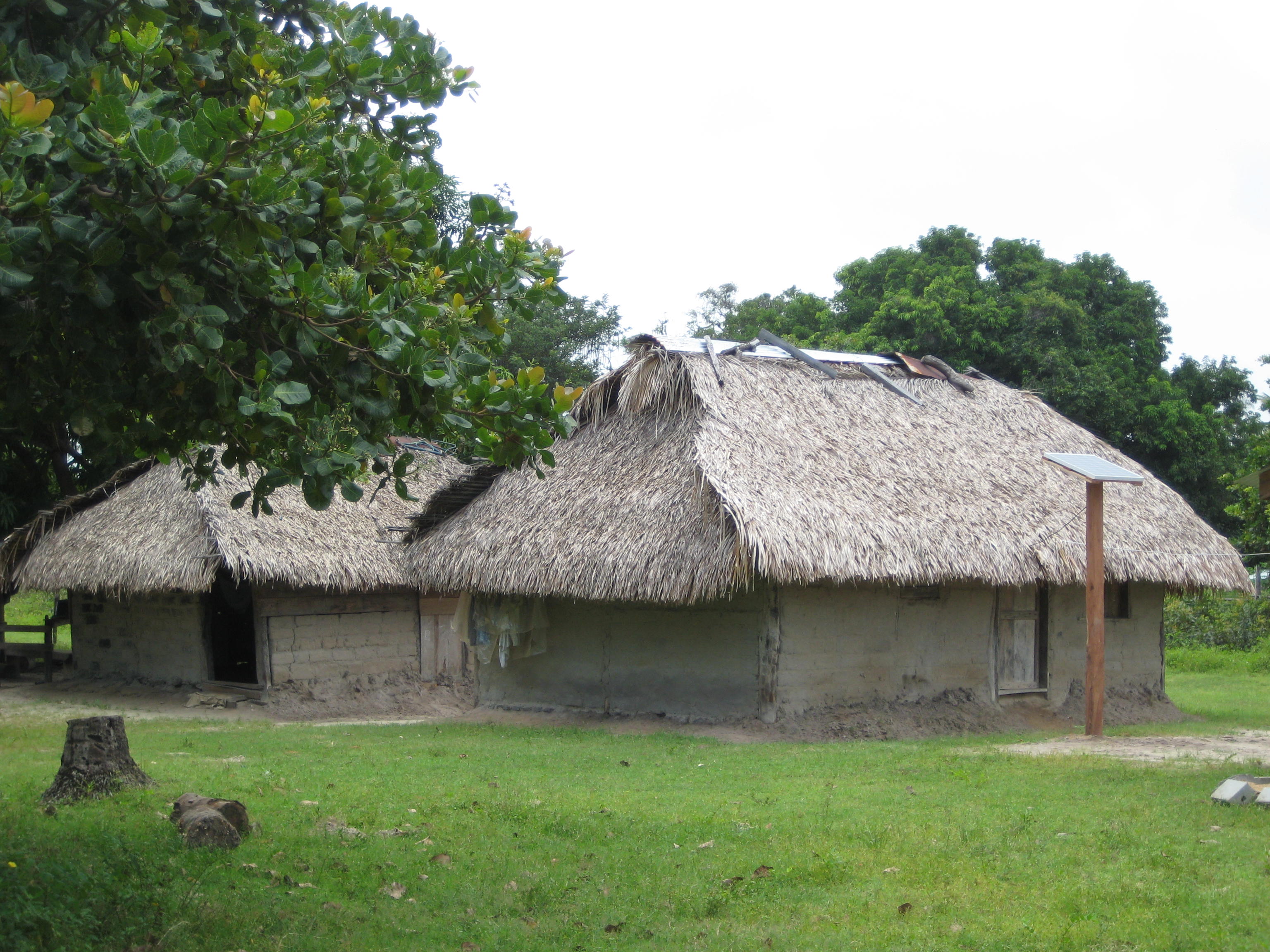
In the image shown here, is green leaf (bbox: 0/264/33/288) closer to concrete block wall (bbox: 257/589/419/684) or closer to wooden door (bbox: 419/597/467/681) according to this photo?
concrete block wall (bbox: 257/589/419/684)

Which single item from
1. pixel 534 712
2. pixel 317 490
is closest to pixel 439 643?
pixel 534 712

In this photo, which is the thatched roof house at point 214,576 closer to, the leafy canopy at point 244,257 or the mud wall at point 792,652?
the mud wall at point 792,652

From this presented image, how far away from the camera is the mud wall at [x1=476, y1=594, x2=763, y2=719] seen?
11867mm

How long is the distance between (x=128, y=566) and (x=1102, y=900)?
1309 cm

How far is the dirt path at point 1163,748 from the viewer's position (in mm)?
9531

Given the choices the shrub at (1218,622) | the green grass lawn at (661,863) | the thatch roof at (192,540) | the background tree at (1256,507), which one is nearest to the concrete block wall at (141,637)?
the thatch roof at (192,540)

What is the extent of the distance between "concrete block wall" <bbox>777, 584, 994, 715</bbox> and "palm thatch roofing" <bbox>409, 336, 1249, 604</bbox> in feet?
1.86

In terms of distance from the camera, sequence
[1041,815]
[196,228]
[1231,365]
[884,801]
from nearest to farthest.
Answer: [196,228] < [1041,815] < [884,801] < [1231,365]

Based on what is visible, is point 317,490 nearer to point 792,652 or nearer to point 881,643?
point 792,652

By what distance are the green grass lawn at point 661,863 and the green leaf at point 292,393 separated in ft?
6.98

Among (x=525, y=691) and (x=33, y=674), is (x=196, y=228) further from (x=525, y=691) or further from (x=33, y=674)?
(x=33, y=674)

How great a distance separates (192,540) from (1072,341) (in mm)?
19738

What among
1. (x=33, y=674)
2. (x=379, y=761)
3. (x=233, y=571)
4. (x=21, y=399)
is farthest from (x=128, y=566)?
(x=21, y=399)

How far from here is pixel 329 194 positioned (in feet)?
16.8
